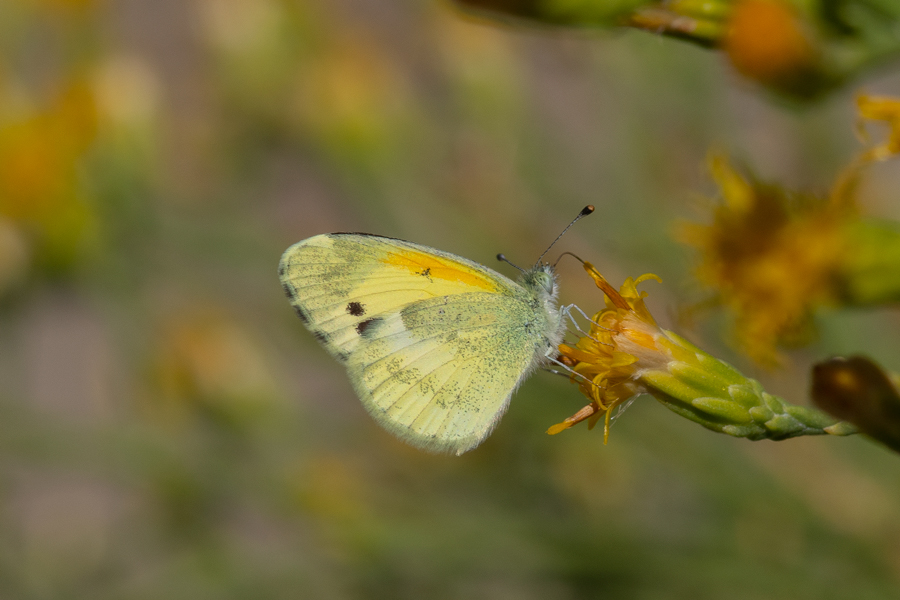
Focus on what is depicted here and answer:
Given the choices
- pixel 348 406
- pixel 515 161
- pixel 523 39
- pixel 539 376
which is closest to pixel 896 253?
pixel 539 376

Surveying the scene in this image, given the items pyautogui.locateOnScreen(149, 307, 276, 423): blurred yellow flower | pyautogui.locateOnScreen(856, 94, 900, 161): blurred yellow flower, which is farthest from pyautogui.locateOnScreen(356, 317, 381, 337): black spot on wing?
pyautogui.locateOnScreen(149, 307, 276, 423): blurred yellow flower

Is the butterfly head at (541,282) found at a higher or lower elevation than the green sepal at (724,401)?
higher

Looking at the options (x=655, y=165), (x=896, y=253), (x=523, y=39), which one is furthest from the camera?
(x=523, y=39)

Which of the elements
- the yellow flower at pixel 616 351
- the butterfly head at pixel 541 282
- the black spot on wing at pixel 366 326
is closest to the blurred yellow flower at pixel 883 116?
the yellow flower at pixel 616 351

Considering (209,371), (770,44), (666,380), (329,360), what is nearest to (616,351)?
(666,380)

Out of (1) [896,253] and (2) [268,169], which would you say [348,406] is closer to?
(2) [268,169]

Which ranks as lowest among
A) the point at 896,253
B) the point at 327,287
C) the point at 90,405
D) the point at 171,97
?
the point at 90,405

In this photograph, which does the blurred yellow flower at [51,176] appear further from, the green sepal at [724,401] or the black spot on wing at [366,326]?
the green sepal at [724,401]

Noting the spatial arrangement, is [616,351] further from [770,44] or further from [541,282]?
[770,44]

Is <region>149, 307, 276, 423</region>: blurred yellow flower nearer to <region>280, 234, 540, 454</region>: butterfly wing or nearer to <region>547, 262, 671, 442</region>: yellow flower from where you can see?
<region>280, 234, 540, 454</region>: butterfly wing
